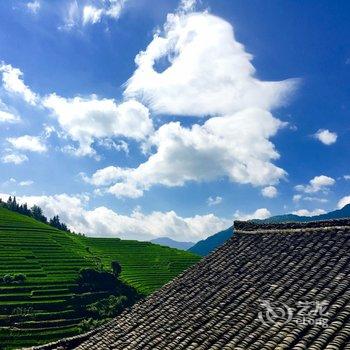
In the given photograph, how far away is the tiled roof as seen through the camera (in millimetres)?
8484

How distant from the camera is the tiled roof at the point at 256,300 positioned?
8484mm

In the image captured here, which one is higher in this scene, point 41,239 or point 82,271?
point 41,239

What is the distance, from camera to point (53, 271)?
77.9 meters

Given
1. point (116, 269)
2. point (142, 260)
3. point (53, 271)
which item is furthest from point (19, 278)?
point (142, 260)

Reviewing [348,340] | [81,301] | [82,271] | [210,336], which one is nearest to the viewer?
[348,340]

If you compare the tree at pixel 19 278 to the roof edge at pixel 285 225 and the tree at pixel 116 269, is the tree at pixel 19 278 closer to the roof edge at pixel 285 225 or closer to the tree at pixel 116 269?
the tree at pixel 116 269

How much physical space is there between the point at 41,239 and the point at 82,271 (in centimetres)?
2476

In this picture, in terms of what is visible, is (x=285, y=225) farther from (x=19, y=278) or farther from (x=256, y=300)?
(x=19, y=278)

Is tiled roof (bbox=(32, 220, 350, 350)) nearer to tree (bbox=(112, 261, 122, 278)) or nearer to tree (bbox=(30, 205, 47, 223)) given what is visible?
tree (bbox=(112, 261, 122, 278))

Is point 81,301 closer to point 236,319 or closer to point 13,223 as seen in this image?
point 13,223

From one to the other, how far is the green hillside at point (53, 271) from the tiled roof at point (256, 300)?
4371cm

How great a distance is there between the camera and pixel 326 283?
9.74 meters

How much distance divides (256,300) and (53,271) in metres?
72.4

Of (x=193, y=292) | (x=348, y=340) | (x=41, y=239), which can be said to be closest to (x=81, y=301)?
(x=41, y=239)
